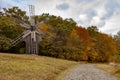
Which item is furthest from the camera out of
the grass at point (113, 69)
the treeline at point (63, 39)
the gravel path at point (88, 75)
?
the treeline at point (63, 39)

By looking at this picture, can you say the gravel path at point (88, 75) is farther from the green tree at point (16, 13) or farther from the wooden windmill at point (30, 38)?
the green tree at point (16, 13)

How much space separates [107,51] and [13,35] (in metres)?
39.1

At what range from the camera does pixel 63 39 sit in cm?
9881

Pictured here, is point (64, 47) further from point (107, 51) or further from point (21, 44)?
point (107, 51)

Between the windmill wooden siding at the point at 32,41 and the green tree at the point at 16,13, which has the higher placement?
the green tree at the point at 16,13

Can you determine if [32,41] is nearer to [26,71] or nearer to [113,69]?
[113,69]

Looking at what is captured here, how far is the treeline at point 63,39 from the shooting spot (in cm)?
9044

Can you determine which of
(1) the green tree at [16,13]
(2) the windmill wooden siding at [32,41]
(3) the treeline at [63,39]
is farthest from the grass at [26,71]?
(1) the green tree at [16,13]

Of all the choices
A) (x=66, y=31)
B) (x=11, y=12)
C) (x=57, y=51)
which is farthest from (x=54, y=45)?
(x=11, y=12)

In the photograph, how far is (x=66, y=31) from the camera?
102 m

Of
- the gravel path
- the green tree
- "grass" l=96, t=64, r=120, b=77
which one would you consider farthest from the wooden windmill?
the gravel path

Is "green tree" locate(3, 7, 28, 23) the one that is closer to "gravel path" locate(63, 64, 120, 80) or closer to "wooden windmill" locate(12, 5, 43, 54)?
"wooden windmill" locate(12, 5, 43, 54)

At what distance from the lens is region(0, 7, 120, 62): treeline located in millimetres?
90438

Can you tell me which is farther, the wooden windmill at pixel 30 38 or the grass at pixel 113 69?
the wooden windmill at pixel 30 38
